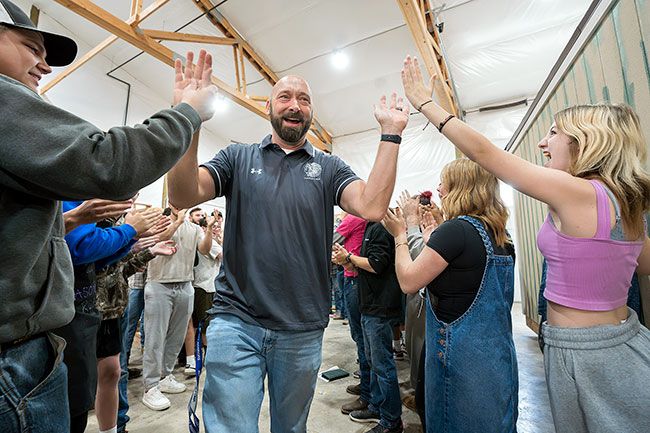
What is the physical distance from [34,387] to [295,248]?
833 mm

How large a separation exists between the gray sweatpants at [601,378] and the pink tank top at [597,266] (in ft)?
0.28

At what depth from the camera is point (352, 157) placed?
30.2 feet

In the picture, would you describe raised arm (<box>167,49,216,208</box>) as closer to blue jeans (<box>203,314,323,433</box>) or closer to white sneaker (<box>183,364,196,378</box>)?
blue jeans (<box>203,314,323,433</box>)

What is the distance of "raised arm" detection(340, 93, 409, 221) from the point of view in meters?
1.24

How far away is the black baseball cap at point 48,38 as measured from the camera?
801 mm

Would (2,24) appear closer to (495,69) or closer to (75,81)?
(75,81)

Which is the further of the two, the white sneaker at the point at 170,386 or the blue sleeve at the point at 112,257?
the white sneaker at the point at 170,386

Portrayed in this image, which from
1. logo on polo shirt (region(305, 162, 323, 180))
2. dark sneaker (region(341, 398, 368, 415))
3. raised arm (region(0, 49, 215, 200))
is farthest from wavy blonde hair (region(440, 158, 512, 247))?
dark sneaker (region(341, 398, 368, 415))

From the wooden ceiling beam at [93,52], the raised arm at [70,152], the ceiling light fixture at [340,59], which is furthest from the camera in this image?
the ceiling light fixture at [340,59]

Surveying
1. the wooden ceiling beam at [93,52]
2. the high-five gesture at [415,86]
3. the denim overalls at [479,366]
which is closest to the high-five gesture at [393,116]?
the high-five gesture at [415,86]

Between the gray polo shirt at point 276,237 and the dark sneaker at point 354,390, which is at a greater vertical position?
the gray polo shirt at point 276,237

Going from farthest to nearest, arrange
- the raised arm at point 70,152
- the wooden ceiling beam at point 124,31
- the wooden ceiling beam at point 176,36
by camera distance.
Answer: the wooden ceiling beam at point 176,36 < the wooden ceiling beam at point 124,31 < the raised arm at point 70,152

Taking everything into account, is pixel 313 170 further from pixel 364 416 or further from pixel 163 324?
pixel 163 324

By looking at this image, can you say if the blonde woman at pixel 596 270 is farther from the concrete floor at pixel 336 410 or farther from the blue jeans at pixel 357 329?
the blue jeans at pixel 357 329
